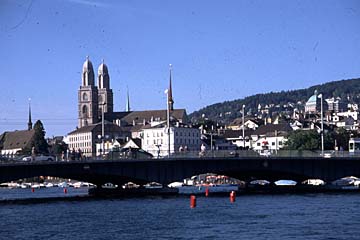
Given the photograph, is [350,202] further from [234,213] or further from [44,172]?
[44,172]

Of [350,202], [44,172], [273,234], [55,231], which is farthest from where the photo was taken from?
[44,172]

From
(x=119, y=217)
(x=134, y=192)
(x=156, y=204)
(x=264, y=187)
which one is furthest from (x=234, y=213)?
(x=264, y=187)

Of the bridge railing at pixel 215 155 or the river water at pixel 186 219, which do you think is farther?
→ the bridge railing at pixel 215 155

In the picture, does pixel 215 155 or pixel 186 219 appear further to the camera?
pixel 215 155

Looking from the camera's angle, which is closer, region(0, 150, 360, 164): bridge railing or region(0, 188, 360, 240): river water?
region(0, 188, 360, 240): river water

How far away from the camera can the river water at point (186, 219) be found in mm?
57438

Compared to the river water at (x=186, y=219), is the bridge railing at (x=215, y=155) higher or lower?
higher

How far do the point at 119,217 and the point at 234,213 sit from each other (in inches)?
373

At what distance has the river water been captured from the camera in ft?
188

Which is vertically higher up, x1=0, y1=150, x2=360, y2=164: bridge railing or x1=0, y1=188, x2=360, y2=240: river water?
x1=0, y1=150, x2=360, y2=164: bridge railing

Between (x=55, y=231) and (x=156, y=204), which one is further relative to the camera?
(x=156, y=204)

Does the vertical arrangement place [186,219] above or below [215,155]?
below

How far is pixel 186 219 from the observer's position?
68562mm

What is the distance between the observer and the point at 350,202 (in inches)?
3433
